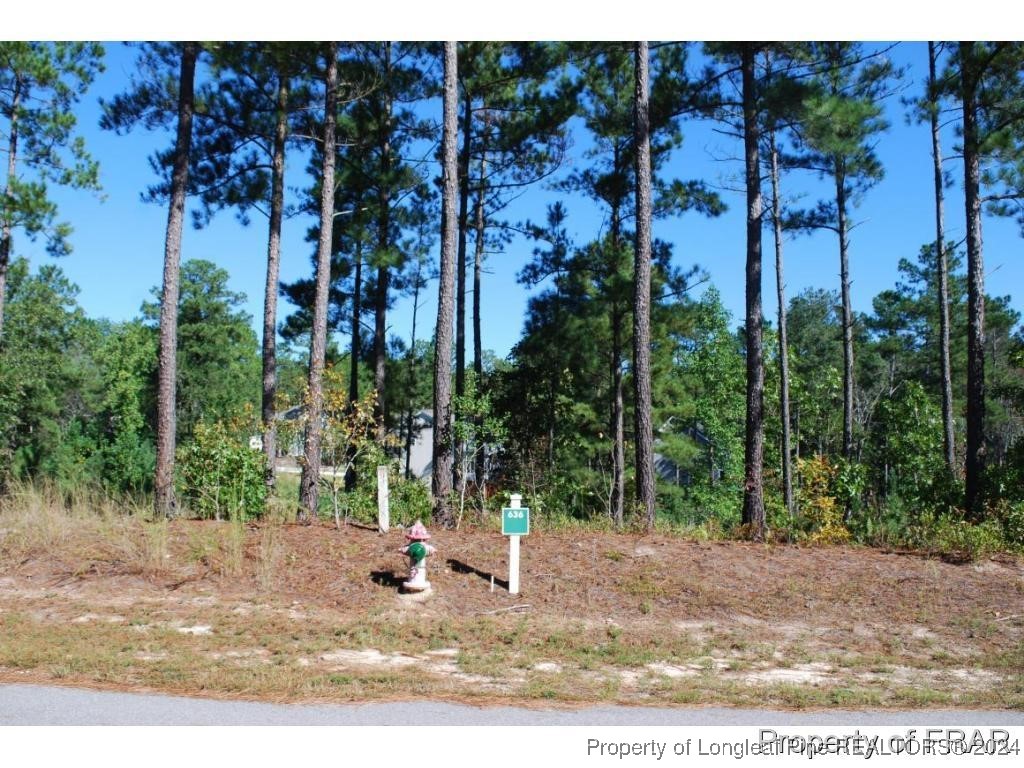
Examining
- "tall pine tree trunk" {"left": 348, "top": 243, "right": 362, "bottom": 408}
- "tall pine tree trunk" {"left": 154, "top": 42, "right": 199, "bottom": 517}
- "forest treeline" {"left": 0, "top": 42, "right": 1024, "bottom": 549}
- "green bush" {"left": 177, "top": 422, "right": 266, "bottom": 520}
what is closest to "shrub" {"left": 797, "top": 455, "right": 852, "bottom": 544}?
"forest treeline" {"left": 0, "top": 42, "right": 1024, "bottom": 549}

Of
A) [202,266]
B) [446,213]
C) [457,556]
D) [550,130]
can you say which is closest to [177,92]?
[446,213]

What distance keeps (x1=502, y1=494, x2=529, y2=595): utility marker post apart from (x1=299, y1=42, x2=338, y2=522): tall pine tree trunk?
4.40m

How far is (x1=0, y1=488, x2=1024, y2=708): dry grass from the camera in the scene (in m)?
5.44

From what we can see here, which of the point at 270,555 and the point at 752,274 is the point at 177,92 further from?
the point at 752,274

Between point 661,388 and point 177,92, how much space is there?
48.5ft

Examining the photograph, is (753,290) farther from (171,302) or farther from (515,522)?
(171,302)

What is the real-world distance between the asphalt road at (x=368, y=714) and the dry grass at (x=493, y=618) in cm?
20

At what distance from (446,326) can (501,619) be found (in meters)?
5.46

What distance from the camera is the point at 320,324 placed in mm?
12672

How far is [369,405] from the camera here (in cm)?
1121

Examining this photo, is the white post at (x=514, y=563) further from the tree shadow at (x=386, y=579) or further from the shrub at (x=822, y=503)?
the shrub at (x=822, y=503)

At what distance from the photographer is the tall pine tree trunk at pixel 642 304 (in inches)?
449

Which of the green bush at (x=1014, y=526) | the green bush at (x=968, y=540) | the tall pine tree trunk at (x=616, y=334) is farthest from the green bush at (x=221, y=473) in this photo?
the green bush at (x=1014, y=526)

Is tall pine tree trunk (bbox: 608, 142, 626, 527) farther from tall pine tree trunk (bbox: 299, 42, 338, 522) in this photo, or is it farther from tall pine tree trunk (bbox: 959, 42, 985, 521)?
tall pine tree trunk (bbox: 299, 42, 338, 522)
